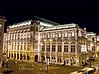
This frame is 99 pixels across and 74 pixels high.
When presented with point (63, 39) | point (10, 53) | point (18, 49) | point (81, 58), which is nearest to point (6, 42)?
point (10, 53)

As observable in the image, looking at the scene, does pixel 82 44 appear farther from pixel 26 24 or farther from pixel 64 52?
pixel 26 24

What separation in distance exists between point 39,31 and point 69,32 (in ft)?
58.1

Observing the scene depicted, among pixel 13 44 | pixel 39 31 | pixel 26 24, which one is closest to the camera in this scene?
pixel 39 31

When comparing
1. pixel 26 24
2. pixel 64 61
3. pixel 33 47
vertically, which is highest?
pixel 26 24

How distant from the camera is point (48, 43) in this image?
7150 cm

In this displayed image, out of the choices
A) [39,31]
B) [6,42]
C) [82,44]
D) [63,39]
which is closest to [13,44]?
[6,42]

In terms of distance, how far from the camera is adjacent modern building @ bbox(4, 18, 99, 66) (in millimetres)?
63062

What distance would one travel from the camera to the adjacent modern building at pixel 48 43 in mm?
63062

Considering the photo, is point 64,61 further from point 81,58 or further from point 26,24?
point 26,24

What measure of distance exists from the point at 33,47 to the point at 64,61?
19211mm

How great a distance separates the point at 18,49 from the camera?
274 ft

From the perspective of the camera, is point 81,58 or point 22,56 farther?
point 22,56

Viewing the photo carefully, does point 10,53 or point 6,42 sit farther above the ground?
point 6,42

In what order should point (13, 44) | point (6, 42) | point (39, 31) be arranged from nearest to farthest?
point (39, 31) < point (13, 44) < point (6, 42)
